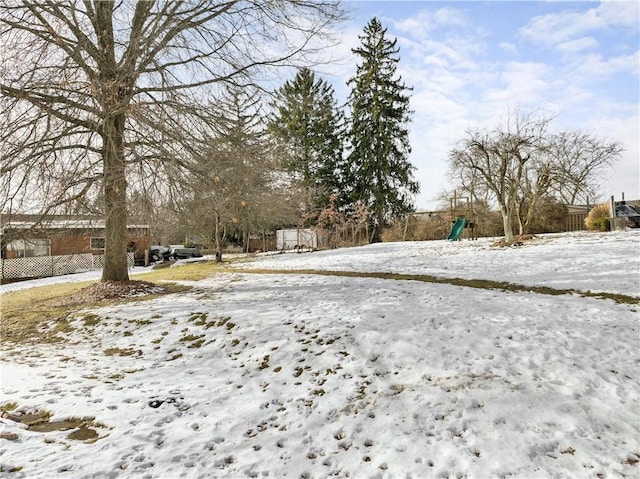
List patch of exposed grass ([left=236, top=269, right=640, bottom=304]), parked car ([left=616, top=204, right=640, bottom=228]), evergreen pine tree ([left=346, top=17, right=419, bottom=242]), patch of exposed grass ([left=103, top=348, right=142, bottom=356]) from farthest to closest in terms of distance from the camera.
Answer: evergreen pine tree ([left=346, top=17, right=419, bottom=242]), parked car ([left=616, top=204, right=640, bottom=228]), patch of exposed grass ([left=236, top=269, right=640, bottom=304]), patch of exposed grass ([left=103, top=348, right=142, bottom=356])

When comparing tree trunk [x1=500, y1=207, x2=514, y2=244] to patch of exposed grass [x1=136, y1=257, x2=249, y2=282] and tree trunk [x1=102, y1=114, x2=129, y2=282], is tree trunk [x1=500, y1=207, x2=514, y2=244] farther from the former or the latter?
tree trunk [x1=102, y1=114, x2=129, y2=282]

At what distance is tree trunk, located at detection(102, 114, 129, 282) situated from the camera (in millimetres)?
7605

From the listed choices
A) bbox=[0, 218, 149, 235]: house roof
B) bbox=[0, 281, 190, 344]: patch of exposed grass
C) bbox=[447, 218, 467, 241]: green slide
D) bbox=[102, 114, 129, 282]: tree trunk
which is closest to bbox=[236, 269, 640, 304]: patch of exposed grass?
bbox=[0, 281, 190, 344]: patch of exposed grass

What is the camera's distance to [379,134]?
104 feet

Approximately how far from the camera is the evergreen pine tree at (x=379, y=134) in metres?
31.5

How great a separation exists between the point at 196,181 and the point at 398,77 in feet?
95.8

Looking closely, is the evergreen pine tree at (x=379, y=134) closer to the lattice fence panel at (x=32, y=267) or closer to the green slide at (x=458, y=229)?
the green slide at (x=458, y=229)

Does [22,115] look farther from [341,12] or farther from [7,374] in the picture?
[341,12]

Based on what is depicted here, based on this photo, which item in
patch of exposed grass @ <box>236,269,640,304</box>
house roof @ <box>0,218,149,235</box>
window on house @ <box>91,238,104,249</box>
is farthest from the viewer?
window on house @ <box>91,238,104,249</box>

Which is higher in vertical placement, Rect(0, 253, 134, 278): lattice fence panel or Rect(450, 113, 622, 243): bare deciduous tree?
Rect(450, 113, 622, 243): bare deciduous tree

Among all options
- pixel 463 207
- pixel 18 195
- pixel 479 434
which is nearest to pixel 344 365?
pixel 479 434

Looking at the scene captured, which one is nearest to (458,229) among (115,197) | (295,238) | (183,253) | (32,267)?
(295,238)

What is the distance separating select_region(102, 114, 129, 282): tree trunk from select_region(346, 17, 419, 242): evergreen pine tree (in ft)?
75.4

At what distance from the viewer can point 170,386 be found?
15.0ft
